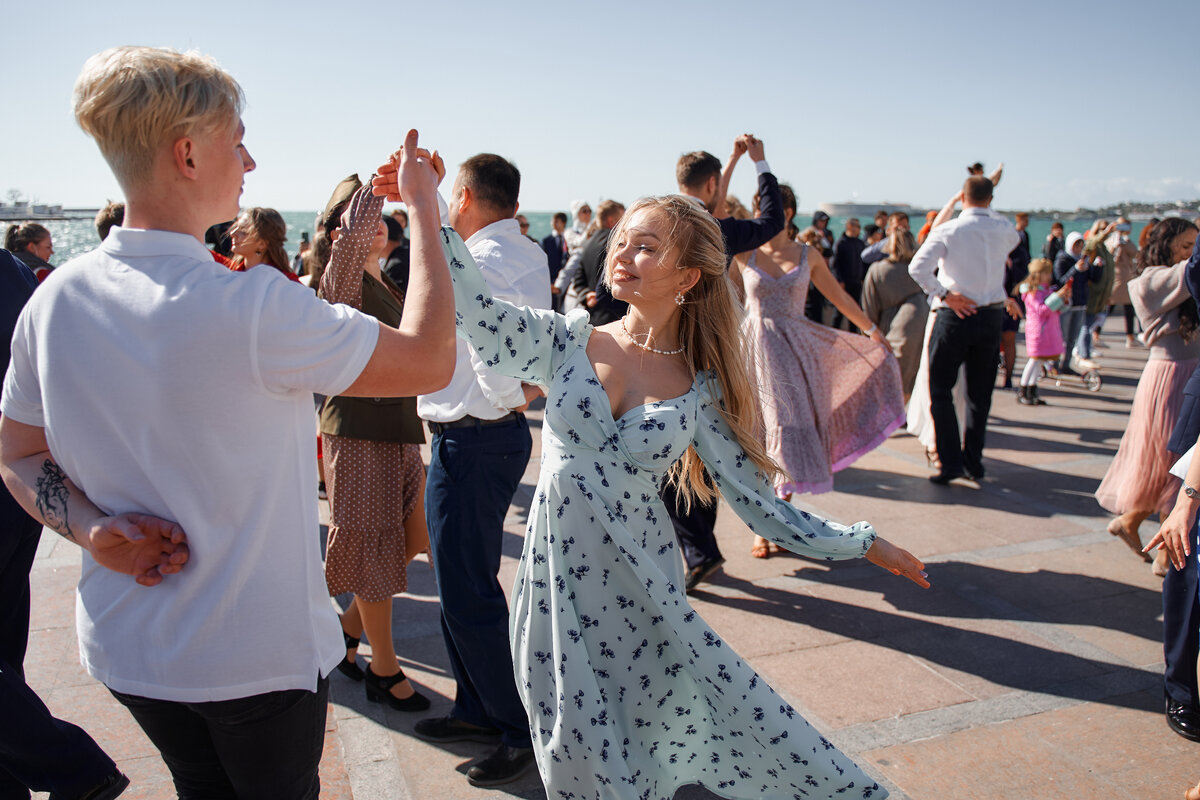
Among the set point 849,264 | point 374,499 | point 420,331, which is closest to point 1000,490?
point 374,499

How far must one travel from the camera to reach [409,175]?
1765 mm

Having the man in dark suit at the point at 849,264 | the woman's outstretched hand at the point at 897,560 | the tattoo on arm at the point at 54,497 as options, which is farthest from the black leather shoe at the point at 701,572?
the man in dark suit at the point at 849,264

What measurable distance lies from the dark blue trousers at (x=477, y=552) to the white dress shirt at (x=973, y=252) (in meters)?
4.65

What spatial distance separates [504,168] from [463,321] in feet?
3.50

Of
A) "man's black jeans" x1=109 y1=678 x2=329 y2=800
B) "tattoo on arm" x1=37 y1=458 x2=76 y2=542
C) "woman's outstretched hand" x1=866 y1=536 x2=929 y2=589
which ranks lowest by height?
"man's black jeans" x1=109 y1=678 x2=329 y2=800

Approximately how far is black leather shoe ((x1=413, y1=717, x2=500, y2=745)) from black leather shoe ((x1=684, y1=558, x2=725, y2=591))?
65.2 inches

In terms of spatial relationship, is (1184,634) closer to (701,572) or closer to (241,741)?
(701,572)

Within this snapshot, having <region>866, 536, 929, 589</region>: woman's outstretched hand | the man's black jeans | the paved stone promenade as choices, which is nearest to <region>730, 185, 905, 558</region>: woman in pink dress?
the paved stone promenade

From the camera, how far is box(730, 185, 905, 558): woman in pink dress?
5273 mm

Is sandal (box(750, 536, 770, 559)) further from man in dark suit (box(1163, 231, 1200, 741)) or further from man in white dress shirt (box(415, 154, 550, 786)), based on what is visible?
man in white dress shirt (box(415, 154, 550, 786))

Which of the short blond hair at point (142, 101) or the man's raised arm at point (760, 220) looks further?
the man's raised arm at point (760, 220)

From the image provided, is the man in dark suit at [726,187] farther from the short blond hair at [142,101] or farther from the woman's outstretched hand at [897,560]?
the short blond hair at [142,101]

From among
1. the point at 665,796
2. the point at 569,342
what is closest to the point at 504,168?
the point at 569,342

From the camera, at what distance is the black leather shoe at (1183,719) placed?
3260 millimetres
